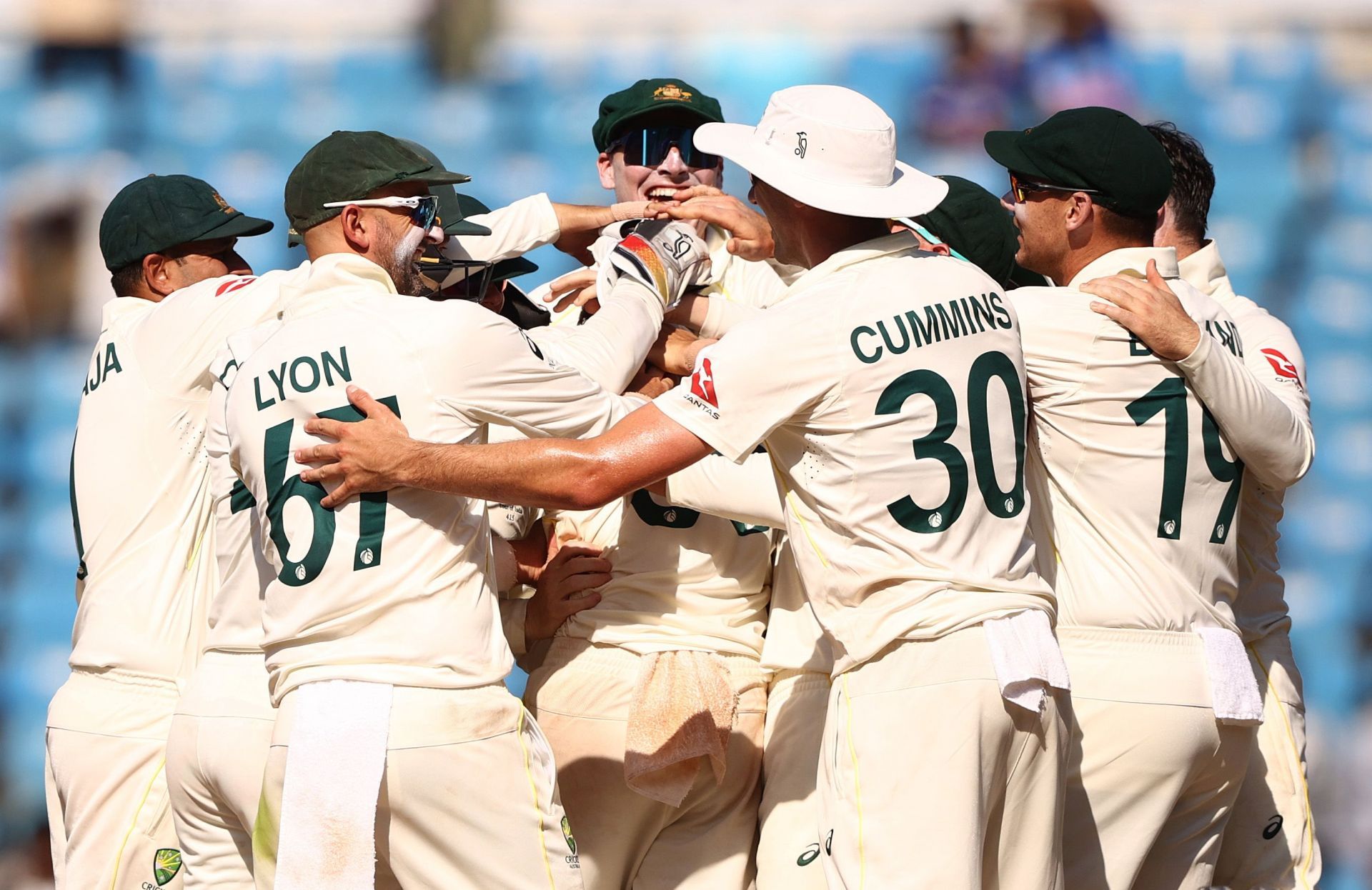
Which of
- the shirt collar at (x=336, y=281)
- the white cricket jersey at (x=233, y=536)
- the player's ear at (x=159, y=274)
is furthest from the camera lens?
the player's ear at (x=159, y=274)

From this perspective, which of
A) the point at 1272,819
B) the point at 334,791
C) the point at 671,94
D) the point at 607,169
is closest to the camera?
the point at 334,791

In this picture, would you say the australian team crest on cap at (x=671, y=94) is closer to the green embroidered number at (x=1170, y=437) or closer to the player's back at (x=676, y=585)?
the player's back at (x=676, y=585)

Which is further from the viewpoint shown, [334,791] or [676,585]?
[676,585]

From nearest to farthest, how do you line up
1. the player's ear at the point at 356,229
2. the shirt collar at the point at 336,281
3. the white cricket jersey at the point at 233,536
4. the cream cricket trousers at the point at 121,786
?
the shirt collar at the point at 336,281
the player's ear at the point at 356,229
the white cricket jersey at the point at 233,536
the cream cricket trousers at the point at 121,786

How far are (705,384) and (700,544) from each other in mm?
1105

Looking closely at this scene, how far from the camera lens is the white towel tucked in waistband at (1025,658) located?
3.39 meters

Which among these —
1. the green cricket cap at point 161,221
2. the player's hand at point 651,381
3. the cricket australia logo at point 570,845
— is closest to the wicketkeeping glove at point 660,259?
the player's hand at point 651,381

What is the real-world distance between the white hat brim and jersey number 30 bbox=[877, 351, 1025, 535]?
402 millimetres

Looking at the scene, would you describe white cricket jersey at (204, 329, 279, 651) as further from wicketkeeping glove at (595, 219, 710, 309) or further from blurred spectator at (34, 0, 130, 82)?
blurred spectator at (34, 0, 130, 82)

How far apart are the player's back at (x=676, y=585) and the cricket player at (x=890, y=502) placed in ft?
2.76

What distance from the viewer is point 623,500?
4.56 m

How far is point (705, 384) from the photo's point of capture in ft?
11.4

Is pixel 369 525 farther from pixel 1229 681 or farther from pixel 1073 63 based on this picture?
pixel 1073 63

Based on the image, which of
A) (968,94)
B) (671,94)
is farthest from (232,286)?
(968,94)
